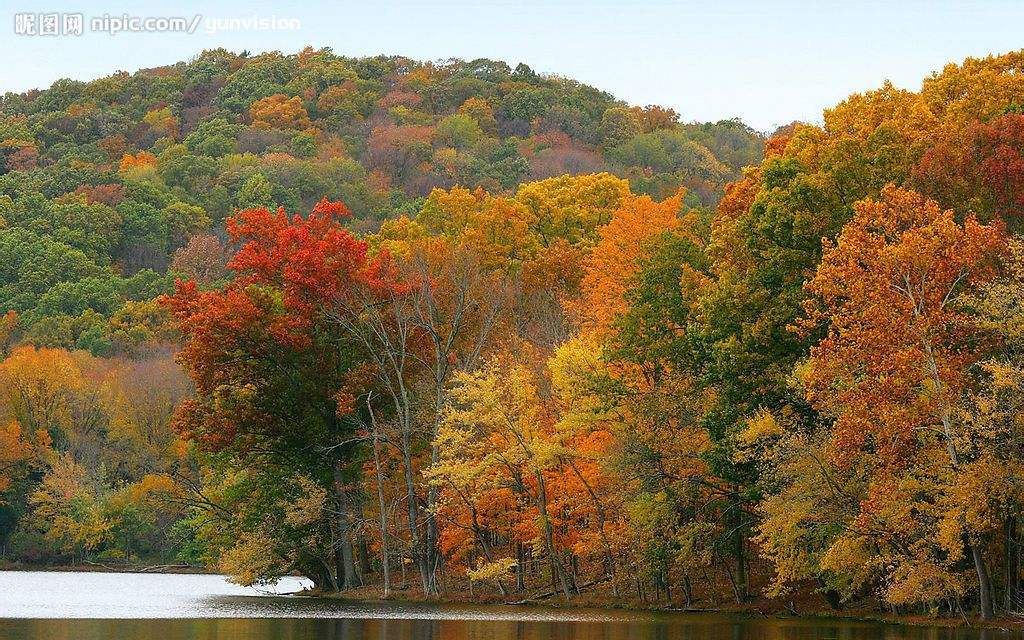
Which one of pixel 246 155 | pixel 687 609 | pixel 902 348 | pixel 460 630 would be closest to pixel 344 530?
pixel 687 609

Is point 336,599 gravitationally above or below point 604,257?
below

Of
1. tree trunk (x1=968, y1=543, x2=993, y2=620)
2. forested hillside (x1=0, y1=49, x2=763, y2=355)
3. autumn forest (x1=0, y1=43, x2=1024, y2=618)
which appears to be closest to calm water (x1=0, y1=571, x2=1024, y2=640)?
tree trunk (x1=968, y1=543, x2=993, y2=620)

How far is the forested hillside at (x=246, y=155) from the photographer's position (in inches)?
4498

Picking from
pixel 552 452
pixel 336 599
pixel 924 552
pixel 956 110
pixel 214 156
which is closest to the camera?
pixel 924 552

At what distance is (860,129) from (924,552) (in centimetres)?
1673

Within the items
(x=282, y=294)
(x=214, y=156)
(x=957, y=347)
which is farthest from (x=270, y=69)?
(x=957, y=347)

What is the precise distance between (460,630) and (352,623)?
436cm

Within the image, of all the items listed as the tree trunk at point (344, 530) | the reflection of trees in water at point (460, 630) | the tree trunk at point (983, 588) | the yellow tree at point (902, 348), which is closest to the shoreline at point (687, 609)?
the tree trunk at point (983, 588)

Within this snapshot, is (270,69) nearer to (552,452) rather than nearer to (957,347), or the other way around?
(552,452)

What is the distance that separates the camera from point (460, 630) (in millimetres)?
39688

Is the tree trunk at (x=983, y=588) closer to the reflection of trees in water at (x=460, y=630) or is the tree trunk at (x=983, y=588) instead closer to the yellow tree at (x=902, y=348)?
the yellow tree at (x=902, y=348)

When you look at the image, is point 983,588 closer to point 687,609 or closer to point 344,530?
point 687,609

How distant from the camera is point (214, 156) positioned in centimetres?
15425

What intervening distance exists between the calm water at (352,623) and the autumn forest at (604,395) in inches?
86.9
